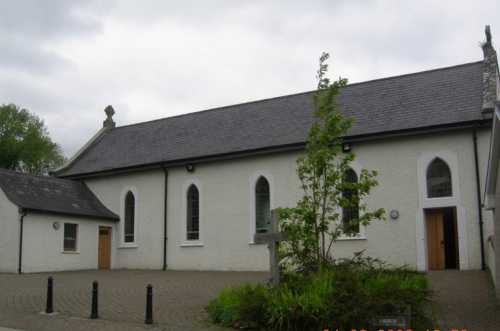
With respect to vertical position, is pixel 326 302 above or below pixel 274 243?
below

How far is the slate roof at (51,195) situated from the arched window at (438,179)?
51.1ft

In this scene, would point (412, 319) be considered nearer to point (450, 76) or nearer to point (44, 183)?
point (450, 76)

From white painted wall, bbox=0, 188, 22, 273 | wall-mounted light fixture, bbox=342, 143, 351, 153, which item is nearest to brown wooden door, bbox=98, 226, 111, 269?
white painted wall, bbox=0, 188, 22, 273

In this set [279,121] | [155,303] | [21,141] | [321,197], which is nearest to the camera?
[321,197]

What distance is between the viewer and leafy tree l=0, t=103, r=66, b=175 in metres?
55.1

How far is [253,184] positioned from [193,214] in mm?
3735

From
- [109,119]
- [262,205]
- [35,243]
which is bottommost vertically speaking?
[35,243]

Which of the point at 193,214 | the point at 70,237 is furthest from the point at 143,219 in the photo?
the point at 70,237

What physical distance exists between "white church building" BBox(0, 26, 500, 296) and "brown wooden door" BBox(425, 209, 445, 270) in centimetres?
4

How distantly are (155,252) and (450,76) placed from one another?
1535cm

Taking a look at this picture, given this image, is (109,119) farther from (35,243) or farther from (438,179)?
(438,179)

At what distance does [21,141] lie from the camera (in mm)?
56031

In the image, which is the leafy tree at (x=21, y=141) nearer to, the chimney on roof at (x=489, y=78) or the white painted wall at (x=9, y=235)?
the white painted wall at (x=9, y=235)

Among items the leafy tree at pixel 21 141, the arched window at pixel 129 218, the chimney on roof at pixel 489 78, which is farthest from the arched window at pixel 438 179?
the leafy tree at pixel 21 141
